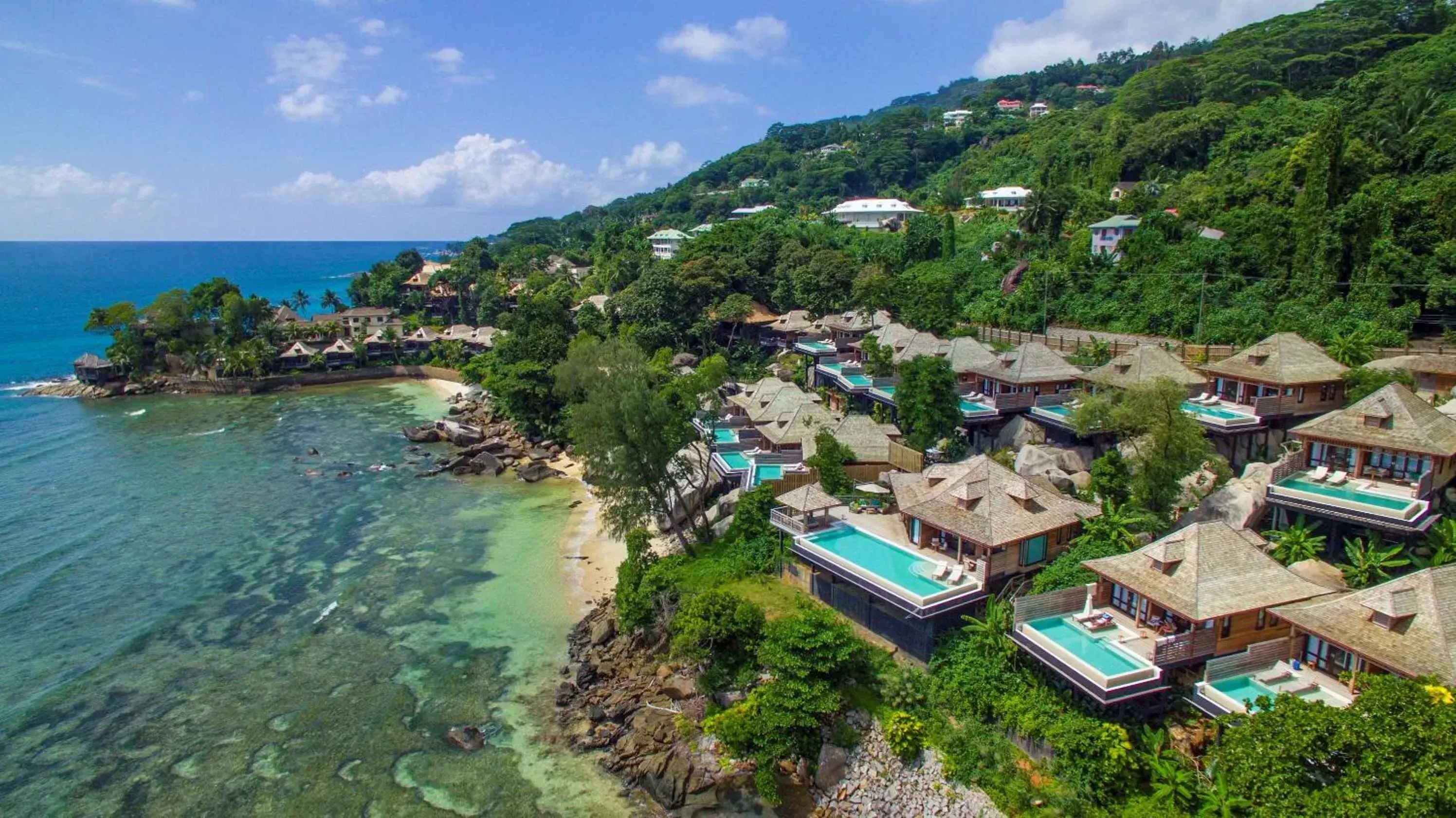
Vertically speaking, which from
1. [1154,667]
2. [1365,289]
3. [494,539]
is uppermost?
[1365,289]

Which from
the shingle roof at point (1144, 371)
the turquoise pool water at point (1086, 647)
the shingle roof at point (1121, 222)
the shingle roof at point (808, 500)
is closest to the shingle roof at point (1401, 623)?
the turquoise pool water at point (1086, 647)

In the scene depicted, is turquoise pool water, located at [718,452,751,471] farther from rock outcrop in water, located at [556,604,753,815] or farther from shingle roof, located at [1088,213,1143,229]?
shingle roof, located at [1088,213,1143,229]

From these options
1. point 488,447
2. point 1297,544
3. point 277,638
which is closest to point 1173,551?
point 1297,544

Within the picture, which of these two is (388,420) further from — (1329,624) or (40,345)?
(40,345)

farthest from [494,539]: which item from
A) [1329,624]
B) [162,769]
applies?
[1329,624]

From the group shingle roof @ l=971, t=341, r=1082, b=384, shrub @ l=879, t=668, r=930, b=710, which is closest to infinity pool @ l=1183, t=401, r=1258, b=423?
shingle roof @ l=971, t=341, r=1082, b=384

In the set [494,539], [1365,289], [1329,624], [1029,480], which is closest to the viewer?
[1329,624]
